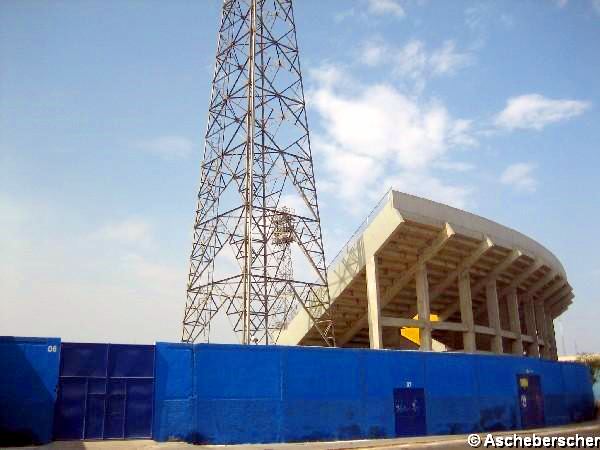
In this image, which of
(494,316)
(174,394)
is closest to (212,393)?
(174,394)

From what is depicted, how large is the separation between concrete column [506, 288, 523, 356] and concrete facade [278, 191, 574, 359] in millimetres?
68

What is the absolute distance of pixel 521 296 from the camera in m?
41.8

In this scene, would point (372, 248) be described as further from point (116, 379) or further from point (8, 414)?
point (8, 414)

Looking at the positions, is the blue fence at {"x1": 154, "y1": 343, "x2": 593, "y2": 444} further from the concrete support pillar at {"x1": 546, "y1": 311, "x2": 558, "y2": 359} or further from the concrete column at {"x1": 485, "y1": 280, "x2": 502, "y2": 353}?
the concrete support pillar at {"x1": 546, "y1": 311, "x2": 558, "y2": 359}

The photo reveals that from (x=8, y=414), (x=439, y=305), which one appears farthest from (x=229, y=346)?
(x=439, y=305)

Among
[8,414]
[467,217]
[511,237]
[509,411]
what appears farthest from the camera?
[511,237]

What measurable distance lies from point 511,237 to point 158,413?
22.6 m

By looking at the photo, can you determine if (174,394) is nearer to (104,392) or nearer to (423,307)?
(104,392)

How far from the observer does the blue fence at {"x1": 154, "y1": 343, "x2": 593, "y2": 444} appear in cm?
1631

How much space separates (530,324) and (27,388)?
3626cm

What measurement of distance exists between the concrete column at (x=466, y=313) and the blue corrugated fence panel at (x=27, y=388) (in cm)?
2211

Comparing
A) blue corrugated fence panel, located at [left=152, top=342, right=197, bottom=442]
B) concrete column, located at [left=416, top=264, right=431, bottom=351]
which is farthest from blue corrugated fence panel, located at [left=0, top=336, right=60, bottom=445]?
concrete column, located at [left=416, top=264, right=431, bottom=351]

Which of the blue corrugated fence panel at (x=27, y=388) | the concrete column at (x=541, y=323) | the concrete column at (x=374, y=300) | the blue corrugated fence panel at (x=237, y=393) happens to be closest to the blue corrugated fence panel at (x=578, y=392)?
the concrete column at (x=374, y=300)

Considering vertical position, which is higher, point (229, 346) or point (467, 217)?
point (467, 217)
